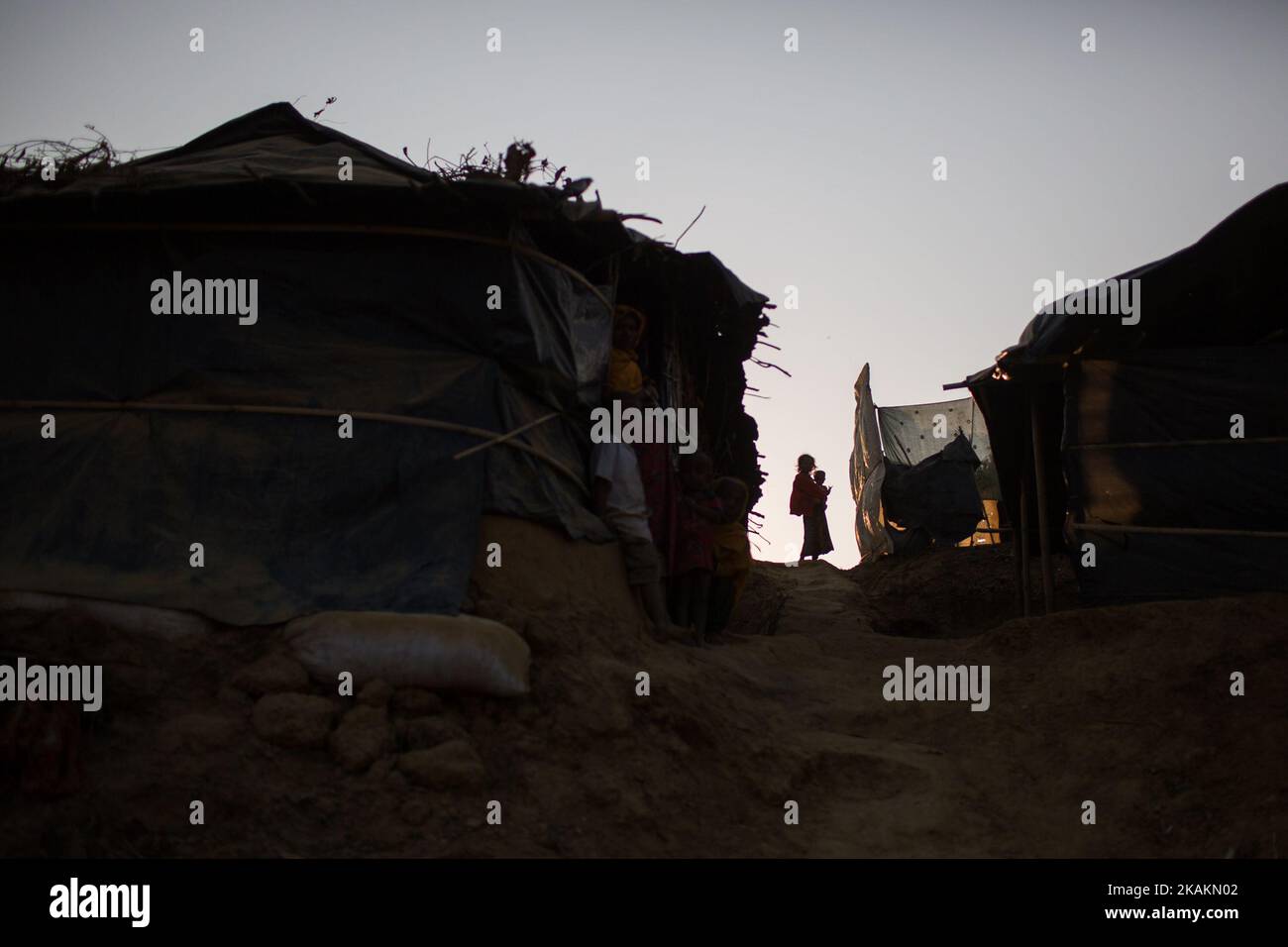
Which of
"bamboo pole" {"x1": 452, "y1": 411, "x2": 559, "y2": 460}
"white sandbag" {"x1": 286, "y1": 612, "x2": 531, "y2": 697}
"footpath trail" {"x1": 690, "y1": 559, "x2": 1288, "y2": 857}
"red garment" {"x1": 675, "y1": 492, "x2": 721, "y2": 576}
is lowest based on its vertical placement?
"footpath trail" {"x1": 690, "y1": 559, "x2": 1288, "y2": 857}

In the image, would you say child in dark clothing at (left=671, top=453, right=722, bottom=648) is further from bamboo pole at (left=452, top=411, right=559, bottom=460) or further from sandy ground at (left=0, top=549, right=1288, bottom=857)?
bamboo pole at (left=452, top=411, right=559, bottom=460)

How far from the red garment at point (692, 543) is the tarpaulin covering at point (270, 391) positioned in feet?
3.37

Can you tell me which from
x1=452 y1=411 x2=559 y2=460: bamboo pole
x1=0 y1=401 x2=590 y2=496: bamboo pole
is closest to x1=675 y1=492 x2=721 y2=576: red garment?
x1=452 y1=411 x2=559 y2=460: bamboo pole

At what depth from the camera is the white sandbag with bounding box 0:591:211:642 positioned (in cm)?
435

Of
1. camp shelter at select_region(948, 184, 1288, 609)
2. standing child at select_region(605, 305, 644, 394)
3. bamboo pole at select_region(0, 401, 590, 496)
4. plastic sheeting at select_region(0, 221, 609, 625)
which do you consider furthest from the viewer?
camp shelter at select_region(948, 184, 1288, 609)

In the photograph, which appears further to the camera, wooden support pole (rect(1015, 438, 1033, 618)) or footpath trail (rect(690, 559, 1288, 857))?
wooden support pole (rect(1015, 438, 1033, 618))

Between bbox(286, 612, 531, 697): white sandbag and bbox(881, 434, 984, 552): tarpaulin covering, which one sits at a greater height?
bbox(881, 434, 984, 552): tarpaulin covering

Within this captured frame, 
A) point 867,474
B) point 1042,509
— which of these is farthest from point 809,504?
point 1042,509

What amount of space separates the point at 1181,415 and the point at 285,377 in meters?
5.26

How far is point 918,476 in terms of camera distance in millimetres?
13680

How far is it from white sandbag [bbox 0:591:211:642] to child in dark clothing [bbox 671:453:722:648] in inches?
109

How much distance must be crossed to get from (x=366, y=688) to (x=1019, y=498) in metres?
6.03

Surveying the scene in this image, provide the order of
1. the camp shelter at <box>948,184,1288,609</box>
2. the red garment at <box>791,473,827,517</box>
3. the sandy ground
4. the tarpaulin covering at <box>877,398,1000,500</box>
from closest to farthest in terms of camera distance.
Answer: the sandy ground
the camp shelter at <box>948,184,1288,609</box>
the red garment at <box>791,473,827,517</box>
the tarpaulin covering at <box>877,398,1000,500</box>
